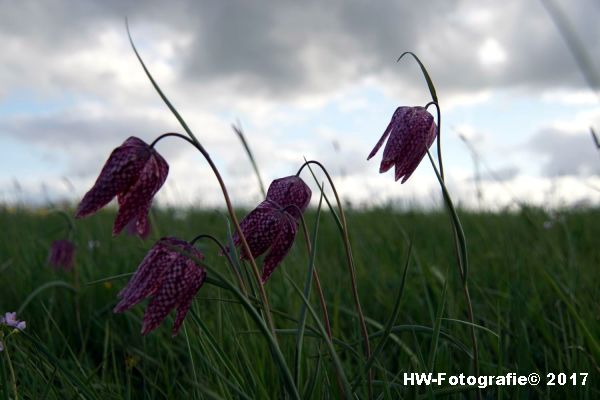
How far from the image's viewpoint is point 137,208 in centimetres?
124

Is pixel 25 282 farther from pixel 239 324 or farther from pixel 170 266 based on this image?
pixel 170 266

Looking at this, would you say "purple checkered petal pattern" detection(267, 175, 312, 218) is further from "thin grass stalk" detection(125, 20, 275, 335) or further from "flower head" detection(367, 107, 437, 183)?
"thin grass stalk" detection(125, 20, 275, 335)

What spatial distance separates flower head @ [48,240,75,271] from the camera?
3.09 meters

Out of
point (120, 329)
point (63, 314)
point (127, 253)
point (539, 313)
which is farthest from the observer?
point (127, 253)

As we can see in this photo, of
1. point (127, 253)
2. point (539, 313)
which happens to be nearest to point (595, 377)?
point (539, 313)

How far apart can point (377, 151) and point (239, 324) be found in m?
1.03

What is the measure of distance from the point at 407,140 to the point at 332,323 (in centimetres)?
125

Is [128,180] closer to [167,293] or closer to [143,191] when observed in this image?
[143,191]

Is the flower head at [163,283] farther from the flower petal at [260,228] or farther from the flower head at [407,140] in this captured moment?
the flower head at [407,140]

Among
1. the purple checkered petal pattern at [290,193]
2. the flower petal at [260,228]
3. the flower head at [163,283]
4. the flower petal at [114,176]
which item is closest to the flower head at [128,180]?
the flower petal at [114,176]

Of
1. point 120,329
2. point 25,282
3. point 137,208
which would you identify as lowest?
point 120,329

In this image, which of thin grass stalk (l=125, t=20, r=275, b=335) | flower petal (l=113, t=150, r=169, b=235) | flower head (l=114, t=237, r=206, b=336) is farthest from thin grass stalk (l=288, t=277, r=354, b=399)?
flower petal (l=113, t=150, r=169, b=235)

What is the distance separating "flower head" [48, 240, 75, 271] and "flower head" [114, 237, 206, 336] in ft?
6.85

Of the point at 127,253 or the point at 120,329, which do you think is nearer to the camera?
the point at 120,329
